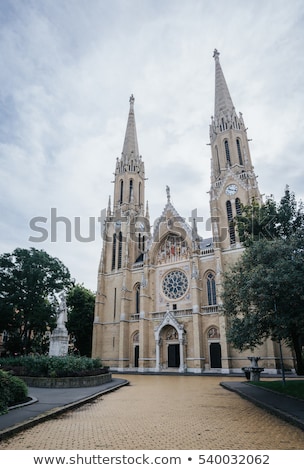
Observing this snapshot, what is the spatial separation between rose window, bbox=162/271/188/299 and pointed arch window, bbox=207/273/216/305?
294cm

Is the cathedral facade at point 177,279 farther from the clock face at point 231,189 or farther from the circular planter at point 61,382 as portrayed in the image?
the circular planter at point 61,382

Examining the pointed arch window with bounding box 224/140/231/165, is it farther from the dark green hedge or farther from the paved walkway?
the dark green hedge

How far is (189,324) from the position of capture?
32.3 meters

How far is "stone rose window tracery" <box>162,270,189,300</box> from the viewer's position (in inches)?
1391

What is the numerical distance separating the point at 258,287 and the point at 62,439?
9.40 m

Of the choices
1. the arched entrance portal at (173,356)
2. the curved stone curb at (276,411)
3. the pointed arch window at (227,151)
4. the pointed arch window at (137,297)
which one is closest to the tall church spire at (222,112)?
the pointed arch window at (227,151)

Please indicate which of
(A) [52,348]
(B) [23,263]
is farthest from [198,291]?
(B) [23,263]

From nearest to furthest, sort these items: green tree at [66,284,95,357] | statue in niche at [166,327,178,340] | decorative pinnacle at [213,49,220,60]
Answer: statue in niche at [166,327,178,340] < green tree at [66,284,95,357] < decorative pinnacle at [213,49,220,60]

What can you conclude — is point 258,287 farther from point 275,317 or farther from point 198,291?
point 198,291

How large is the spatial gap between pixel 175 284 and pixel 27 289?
1739cm

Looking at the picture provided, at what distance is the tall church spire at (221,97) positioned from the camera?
44.5m

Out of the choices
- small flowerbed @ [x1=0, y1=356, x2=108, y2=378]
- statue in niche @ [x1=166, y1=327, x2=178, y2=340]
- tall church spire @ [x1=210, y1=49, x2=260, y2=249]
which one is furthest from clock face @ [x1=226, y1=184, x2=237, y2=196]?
small flowerbed @ [x1=0, y1=356, x2=108, y2=378]

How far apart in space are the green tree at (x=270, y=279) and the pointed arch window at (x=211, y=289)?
16.1 meters

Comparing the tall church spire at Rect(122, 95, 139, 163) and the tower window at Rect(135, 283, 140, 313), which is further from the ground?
the tall church spire at Rect(122, 95, 139, 163)
